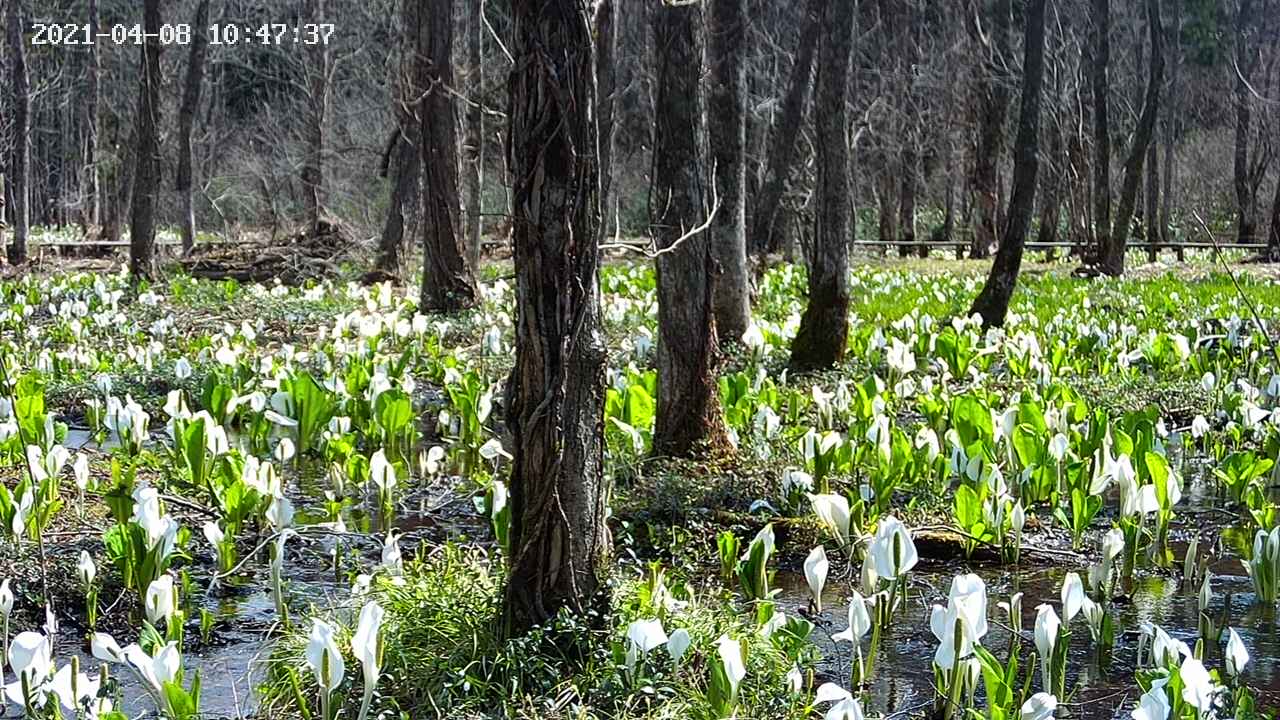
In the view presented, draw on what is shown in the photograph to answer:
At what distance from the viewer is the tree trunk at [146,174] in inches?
606

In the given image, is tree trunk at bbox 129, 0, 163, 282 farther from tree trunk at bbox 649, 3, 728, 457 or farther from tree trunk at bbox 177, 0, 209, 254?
tree trunk at bbox 649, 3, 728, 457

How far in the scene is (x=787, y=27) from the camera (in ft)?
92.0

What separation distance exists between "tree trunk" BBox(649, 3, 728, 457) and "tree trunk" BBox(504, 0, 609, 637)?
94.4 inches

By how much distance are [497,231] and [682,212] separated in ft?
65.2

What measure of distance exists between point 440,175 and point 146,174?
4430 millimetres

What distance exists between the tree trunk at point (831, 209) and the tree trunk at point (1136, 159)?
10.2 metres

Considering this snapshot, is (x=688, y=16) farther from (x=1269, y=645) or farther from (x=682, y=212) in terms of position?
(x=1269, y=645)

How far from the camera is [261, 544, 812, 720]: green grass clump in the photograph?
10.7 feet

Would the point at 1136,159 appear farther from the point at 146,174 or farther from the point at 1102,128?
the point at 146,174

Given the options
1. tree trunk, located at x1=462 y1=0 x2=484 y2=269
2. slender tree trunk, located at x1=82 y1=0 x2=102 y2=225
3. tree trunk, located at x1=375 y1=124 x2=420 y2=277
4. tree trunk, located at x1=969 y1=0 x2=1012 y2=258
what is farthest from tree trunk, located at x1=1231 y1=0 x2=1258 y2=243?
slender tree trunk, located at x1=82 y1=0 x2=102 y2=225

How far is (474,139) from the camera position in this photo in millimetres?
22203

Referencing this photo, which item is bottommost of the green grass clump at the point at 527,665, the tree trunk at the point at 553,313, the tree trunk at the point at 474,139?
the green grass clump at the point at 527,665

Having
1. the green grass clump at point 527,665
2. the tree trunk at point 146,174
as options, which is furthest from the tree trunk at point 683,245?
the tree trunk at point 146,174

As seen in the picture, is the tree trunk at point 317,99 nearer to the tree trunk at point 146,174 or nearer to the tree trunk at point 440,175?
the tree trunk at point 146,174
